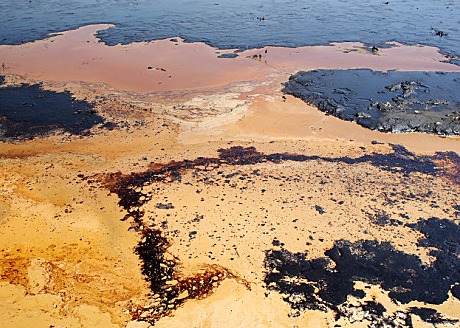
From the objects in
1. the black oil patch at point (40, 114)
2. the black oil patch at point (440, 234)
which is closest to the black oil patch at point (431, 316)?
the black oil patch at point (440, 234)

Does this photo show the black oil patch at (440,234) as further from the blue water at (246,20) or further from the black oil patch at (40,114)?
the blue water at (246,20)

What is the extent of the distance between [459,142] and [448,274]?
5.31 m

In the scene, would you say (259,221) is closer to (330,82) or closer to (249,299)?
(249,299)

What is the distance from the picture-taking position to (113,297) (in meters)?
5.38

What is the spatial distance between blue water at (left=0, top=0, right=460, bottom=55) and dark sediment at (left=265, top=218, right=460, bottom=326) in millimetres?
12239

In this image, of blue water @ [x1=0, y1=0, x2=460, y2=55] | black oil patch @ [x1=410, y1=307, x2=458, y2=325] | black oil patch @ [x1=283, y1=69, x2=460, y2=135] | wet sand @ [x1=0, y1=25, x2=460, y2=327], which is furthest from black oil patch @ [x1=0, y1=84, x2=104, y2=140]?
black oil patch @ [x1=410, y1=307, x2=458, y2=325]

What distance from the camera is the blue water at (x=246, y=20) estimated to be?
1761 centimetres

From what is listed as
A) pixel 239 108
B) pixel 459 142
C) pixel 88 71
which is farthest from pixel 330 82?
pixel 88 71

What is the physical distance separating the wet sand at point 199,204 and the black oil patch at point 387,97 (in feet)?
1.78

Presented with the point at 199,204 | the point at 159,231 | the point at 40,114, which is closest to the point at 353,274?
the point at 199,204

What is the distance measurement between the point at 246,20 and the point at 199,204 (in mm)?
15806

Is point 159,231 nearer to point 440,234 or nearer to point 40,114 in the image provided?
point 440,234

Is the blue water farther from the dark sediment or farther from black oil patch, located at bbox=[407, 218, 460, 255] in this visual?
the dark sediment

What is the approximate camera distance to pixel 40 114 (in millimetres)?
10805
